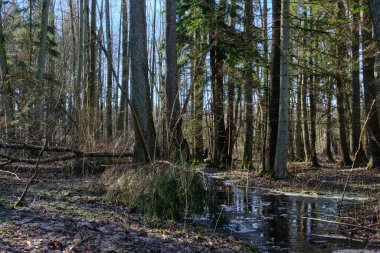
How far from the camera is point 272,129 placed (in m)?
14.7

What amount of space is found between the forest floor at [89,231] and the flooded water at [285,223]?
594mm

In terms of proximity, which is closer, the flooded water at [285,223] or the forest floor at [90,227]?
the forest floor at [90,227]

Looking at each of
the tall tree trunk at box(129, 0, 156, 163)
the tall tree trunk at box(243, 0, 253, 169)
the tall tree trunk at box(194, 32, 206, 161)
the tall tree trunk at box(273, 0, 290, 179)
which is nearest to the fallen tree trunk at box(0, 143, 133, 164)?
the tall tree trunk at box(129, 0, 156, 163)

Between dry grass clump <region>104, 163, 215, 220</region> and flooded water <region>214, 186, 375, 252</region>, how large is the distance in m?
0.74

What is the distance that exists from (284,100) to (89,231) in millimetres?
9211

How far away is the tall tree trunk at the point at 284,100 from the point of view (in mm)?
13008

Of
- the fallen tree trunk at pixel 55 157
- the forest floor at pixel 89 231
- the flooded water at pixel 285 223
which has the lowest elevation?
the flooded water at pixel 285 223

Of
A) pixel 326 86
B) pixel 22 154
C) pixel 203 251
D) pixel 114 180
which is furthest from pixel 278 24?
pixel 203 251

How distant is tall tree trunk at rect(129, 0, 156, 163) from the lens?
984cm

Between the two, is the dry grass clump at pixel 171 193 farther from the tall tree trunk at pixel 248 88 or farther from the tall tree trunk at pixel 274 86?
the tall tree trunk at pixel 248 88

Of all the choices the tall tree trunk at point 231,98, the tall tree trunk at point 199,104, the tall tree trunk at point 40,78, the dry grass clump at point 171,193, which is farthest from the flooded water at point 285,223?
the tall tree trunk at point 199,104

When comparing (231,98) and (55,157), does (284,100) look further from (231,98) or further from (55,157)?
(55,157)

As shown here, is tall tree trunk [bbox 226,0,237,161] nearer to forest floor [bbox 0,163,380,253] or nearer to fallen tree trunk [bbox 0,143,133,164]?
fallen tree trunk [bbox 0,143,133,164]

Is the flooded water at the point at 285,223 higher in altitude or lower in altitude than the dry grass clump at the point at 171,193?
lower
